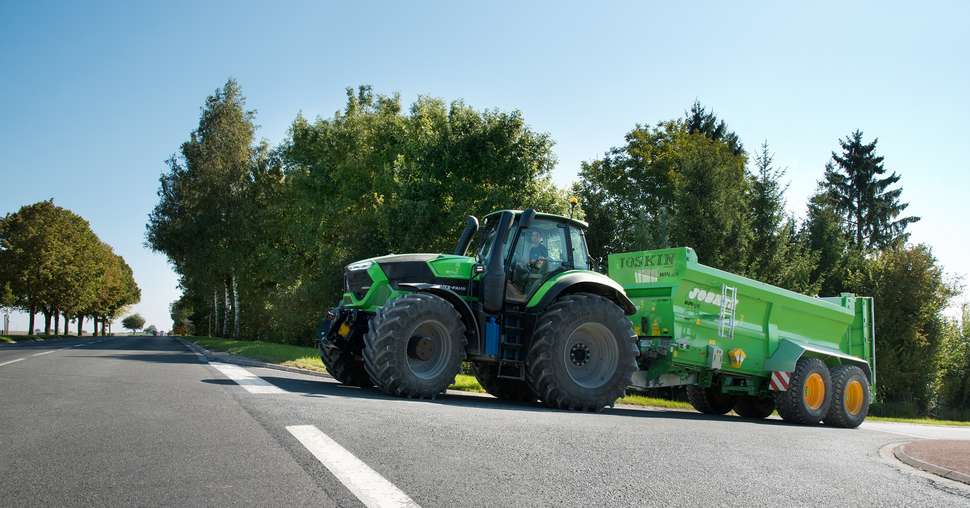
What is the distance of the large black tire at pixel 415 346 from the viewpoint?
9.17 metres

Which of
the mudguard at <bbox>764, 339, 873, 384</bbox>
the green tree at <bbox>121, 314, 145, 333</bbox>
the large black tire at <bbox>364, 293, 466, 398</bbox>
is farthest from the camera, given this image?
the green tree at <bbox>121, 314, 145, 333</bbox>

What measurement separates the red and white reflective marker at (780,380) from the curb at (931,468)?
398cm

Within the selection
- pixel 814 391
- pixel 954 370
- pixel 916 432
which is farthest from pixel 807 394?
pixel 954 370

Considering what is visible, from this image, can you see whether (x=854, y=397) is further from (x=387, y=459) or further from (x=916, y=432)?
(x=387, y=459)

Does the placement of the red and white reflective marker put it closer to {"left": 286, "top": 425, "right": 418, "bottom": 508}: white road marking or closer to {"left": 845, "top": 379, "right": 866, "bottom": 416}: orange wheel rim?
{"left": 845, "top": 379, "right": 866, "bottom": 416}: orange wheel rim

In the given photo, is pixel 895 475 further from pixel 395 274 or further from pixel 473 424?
pixel 395 274

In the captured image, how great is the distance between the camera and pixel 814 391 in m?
12.1

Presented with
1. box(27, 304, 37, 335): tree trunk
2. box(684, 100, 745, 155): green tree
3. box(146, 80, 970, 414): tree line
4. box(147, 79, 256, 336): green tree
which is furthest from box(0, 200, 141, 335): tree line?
box(684, 100, 745, 155): green tree

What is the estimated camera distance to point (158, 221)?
1631 inches

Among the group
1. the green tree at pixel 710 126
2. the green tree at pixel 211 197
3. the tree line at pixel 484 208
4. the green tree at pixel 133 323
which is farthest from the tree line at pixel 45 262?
the green tree at pixel 133 323

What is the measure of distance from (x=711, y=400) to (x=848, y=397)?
2.43 metres

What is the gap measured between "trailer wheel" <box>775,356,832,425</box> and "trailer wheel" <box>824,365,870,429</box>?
0.14 m

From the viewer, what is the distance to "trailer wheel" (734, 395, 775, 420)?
13602 mm

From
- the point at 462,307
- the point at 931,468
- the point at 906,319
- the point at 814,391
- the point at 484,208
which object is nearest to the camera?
the point at 931,468
